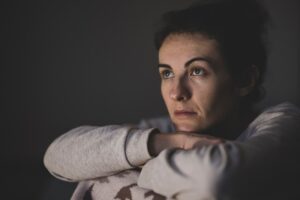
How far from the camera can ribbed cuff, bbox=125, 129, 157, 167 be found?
2.63 ft

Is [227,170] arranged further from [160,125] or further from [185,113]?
[160,125]

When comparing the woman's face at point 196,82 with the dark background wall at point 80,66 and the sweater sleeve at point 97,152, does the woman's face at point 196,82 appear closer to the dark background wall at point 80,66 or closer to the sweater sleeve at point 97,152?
the sweater sleeve at point 97,152

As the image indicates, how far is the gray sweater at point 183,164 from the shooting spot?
0.69m

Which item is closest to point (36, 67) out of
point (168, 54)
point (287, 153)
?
point (168, 54)

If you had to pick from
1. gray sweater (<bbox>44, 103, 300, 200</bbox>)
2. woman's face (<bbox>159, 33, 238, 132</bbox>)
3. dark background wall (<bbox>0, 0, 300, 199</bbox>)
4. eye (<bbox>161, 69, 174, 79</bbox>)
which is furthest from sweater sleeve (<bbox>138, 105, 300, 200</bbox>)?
dark background wall (<bbox>0, 0, 300, 199</bbox>)

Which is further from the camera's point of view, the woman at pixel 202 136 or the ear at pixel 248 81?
the ear at pixel 248 81

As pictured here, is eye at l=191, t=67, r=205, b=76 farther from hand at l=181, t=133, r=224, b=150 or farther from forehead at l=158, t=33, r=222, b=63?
hand at l=181, t=133, r=224, b=150

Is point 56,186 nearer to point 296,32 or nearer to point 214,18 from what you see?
point 214,18

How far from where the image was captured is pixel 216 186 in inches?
26.6

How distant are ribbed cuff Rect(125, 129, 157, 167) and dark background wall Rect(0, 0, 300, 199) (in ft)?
3.46

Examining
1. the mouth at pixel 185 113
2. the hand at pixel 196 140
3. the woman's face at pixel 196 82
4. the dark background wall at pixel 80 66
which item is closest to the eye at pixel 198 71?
the woman's face at pixel 196 82

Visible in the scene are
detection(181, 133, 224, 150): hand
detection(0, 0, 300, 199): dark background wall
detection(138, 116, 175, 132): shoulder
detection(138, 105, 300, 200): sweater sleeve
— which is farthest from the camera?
detection(0, 0, 300, 199): dark background wall

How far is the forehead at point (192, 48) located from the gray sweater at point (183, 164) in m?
0.21

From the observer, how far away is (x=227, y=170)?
68 cm
